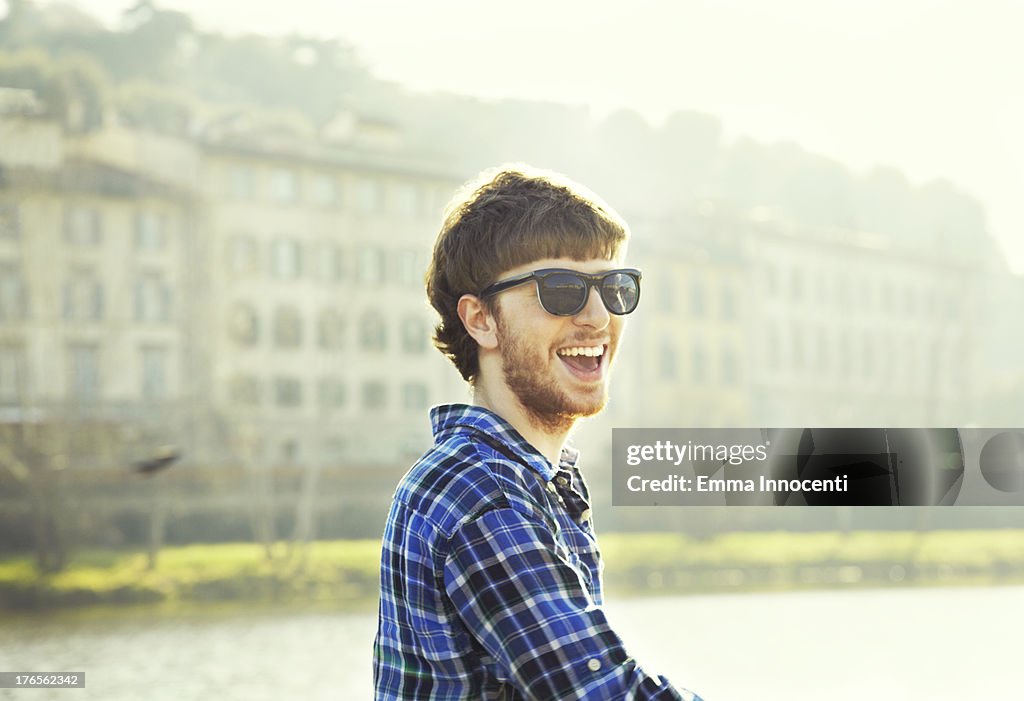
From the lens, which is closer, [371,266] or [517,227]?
[517,227]

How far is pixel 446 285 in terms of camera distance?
84 cm

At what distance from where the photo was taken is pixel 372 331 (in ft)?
62.0

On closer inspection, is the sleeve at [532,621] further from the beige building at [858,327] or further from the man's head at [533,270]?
the beige building at [858,327]

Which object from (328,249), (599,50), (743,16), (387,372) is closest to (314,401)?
(387,372)

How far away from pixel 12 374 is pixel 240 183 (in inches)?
160

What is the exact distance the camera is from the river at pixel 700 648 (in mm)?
16547

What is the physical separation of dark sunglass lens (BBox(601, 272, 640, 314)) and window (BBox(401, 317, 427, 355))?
17.7 metres

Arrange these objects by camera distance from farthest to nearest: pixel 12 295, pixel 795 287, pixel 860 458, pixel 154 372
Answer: pixel 795 287 < pixel 154 372 < pixel 12 295 < pixel 860 458

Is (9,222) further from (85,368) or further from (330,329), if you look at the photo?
(330,329)

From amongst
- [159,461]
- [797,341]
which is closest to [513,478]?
[159,461]

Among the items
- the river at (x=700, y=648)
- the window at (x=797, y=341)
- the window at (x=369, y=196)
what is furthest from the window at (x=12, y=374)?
the window at (x=797, y=341)

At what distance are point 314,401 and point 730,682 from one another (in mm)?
6923

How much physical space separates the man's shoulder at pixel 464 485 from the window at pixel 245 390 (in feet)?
58.5

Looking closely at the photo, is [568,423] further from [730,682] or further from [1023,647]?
[1023,647]
